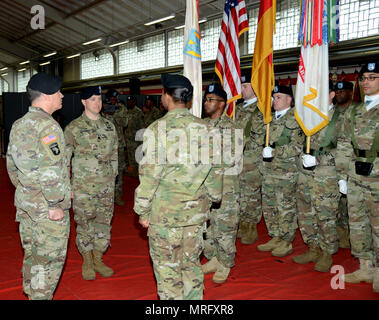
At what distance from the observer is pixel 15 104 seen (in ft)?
30.7

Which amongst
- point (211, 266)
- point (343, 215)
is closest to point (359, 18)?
point (343, 215)

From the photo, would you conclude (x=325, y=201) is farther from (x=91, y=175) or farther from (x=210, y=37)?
(x=210, y=37)

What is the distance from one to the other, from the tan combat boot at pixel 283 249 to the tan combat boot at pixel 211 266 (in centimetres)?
72

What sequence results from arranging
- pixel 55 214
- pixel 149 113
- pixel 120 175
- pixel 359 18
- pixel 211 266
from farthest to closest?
pixel 149 113 → pixel 359 18 → pixel 120 175 → pixel 211 266 → pixel 55 214

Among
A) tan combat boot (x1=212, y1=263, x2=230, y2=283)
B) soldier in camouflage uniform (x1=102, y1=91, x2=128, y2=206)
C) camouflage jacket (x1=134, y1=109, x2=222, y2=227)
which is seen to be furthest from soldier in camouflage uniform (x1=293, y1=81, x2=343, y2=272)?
soldier in camouflage uniform (x1=102, y1=91, x2=128, y2=206)

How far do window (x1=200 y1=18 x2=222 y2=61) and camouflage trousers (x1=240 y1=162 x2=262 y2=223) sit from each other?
651 cm

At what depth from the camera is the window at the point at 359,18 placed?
5.99 m

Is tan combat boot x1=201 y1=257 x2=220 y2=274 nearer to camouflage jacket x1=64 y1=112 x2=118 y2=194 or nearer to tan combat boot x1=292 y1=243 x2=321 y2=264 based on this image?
tan combat boot x1=292 y1=243 x2=321 y2=264

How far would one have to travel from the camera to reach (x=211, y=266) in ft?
10.1

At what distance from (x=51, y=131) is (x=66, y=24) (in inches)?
506

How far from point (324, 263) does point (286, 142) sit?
3.97 feet

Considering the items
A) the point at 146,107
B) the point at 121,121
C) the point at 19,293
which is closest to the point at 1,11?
the point at 146,107

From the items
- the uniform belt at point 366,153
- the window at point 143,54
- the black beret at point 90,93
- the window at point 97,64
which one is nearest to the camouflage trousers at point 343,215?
the uniform belt at point 366,153

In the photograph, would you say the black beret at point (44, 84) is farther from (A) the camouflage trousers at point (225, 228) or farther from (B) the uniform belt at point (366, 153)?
(B) the uniform belt at point (366, 153)
